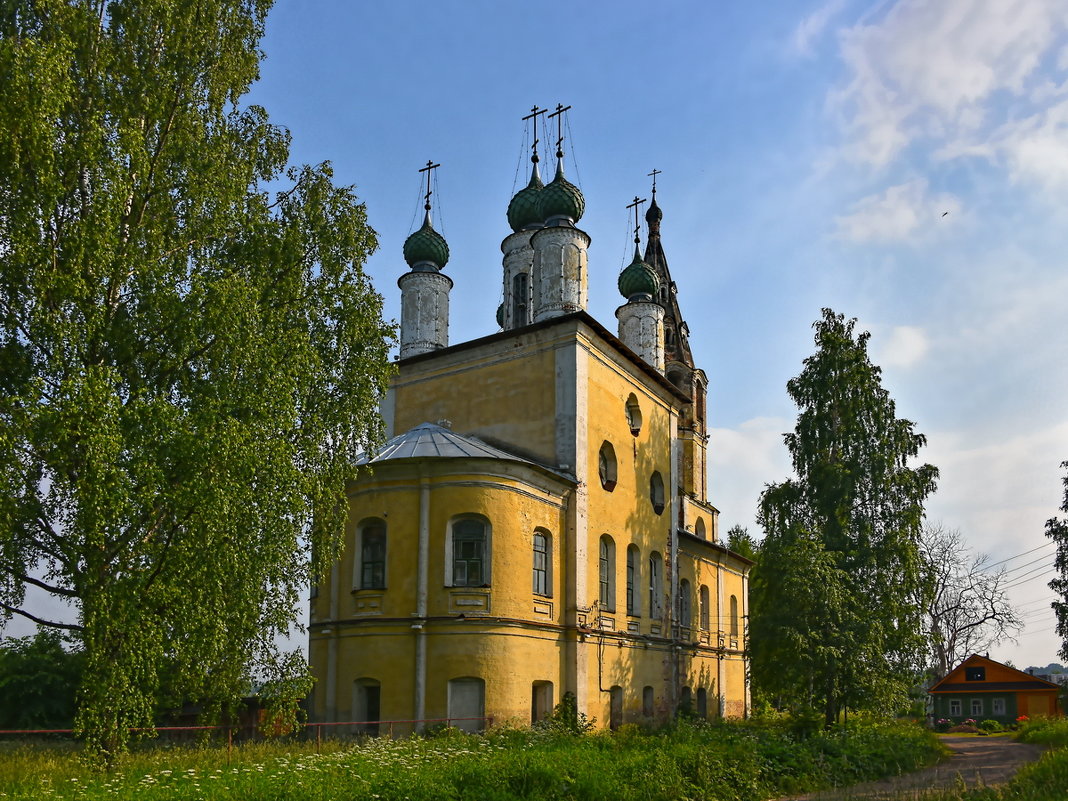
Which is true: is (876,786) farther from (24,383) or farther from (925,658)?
(24,383)

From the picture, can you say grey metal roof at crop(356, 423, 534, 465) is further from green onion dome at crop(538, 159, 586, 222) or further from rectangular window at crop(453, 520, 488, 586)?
green onion dome at crop(538, 159, 586, 222)

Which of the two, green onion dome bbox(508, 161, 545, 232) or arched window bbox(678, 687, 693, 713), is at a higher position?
green onion dome bbox(508, 161, 545, 232)

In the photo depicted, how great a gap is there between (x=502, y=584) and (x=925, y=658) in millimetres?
13874

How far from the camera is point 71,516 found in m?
11.1

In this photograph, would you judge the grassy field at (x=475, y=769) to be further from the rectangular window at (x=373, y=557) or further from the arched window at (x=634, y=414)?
the arched window at (x=634, y=414)

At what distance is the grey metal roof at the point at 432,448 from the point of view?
58.4 feet

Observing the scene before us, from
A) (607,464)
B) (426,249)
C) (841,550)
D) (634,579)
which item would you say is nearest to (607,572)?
(634,579)

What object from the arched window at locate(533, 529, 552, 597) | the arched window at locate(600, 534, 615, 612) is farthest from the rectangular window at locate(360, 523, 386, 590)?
the arched window at locate(600, 534, 615, 612)

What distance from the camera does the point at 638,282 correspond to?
1182 inches

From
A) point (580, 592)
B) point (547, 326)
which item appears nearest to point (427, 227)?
point (547, 326)

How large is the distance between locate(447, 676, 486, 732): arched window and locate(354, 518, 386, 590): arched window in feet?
8.29

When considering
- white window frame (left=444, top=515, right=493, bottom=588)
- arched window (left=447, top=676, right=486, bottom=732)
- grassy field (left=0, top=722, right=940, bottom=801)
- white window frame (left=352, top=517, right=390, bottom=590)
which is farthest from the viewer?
white window frame (left=352, top=517, right=390, bottom=590)

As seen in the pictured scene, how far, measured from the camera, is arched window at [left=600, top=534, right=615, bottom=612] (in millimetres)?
20500

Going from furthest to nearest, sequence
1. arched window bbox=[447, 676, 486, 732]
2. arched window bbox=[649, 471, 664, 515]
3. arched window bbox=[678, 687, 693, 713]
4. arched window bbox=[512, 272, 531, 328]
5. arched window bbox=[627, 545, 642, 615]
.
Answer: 1. arched window bbox=[512, 272, 531, 328]
2. arched window bbox=[678, 687, 693, 713]
3. arched window bbox=[649, 471, 664, 515]
4. arched window bbox=[627, 545, 642, 615]
5. arched window bbox=[447, 676, 486, 732]
